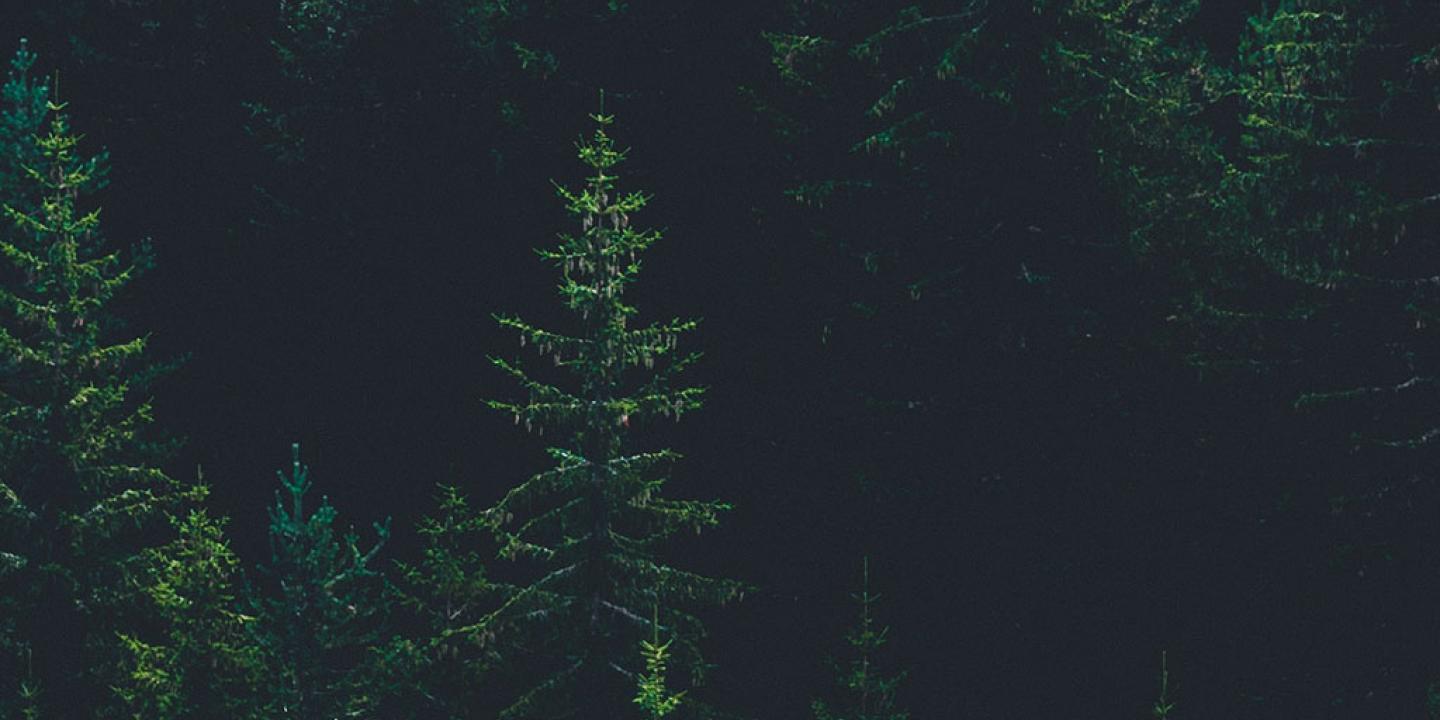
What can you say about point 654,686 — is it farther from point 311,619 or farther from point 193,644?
point 193,644

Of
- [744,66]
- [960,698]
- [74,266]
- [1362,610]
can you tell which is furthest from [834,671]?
[74,266]

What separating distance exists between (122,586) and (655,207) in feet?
26.4

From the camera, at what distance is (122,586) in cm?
2008

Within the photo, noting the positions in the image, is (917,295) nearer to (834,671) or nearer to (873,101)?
(873,101)

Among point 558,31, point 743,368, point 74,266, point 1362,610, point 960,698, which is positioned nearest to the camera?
point 1362,610

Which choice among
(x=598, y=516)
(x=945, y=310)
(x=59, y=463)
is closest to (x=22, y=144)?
(x=59, y=463)

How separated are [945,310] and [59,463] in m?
9.35

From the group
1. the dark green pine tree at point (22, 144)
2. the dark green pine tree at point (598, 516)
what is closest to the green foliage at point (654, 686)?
the dark green pine tree at point (598, 516)

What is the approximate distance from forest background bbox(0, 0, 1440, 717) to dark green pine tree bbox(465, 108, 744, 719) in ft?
10.2

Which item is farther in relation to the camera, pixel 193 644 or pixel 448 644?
pixel 193 644

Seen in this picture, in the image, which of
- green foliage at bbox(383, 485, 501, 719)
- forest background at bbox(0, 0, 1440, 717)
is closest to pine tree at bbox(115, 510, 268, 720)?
forest background at bbox(0, 0, 1440, 717)

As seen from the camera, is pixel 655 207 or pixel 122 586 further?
pixel 655 207

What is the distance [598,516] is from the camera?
17391 millimetres

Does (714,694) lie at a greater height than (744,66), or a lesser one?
lesser
